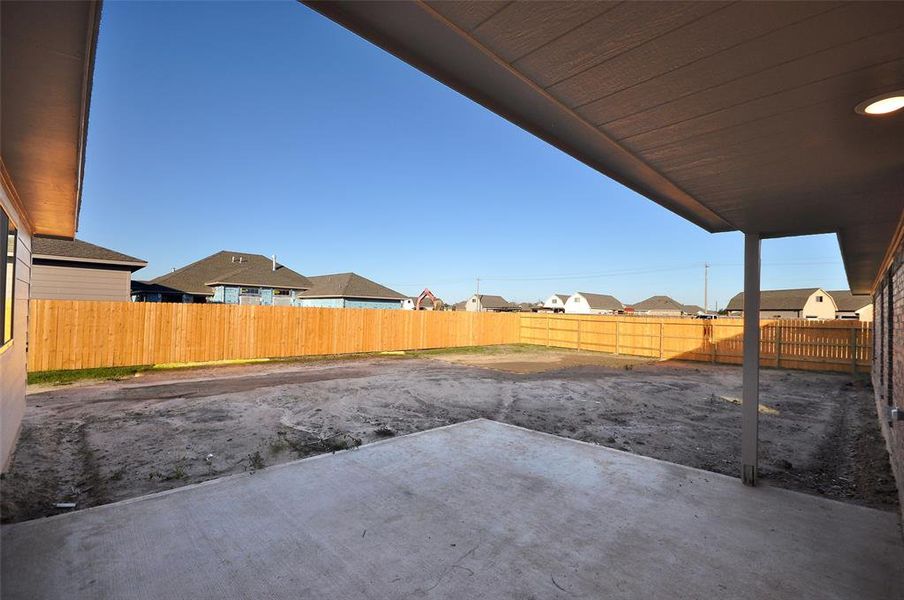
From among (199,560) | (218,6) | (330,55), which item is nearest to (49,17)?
(199,560)

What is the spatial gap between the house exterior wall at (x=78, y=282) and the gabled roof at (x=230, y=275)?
7915mm

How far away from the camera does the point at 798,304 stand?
36.3 m

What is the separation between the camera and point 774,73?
5.65 feet

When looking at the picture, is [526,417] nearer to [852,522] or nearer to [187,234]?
[852,522]

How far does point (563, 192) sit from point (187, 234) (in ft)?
85.2

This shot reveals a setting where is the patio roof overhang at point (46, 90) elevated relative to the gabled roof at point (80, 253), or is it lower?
lower

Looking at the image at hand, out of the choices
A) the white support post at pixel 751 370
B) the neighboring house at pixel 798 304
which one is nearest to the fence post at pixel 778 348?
the white support post at pixel 751 370

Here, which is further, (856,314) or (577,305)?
(577,305)

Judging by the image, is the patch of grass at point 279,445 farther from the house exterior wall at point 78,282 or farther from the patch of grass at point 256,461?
the house exterior wall at point 78,282

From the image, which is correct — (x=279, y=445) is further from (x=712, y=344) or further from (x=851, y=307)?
(x=851, y=307)

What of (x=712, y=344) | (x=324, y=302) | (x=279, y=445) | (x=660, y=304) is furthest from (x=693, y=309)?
(x=279, y=445)

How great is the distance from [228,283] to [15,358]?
18694 millimetres

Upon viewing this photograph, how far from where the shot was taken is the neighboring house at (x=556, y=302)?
71000 millimetres

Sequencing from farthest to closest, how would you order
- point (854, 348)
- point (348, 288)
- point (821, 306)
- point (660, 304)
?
1. point (660, 304)
2. point (821, 306)
3. point (348, 288)
4. point (854, 348)
